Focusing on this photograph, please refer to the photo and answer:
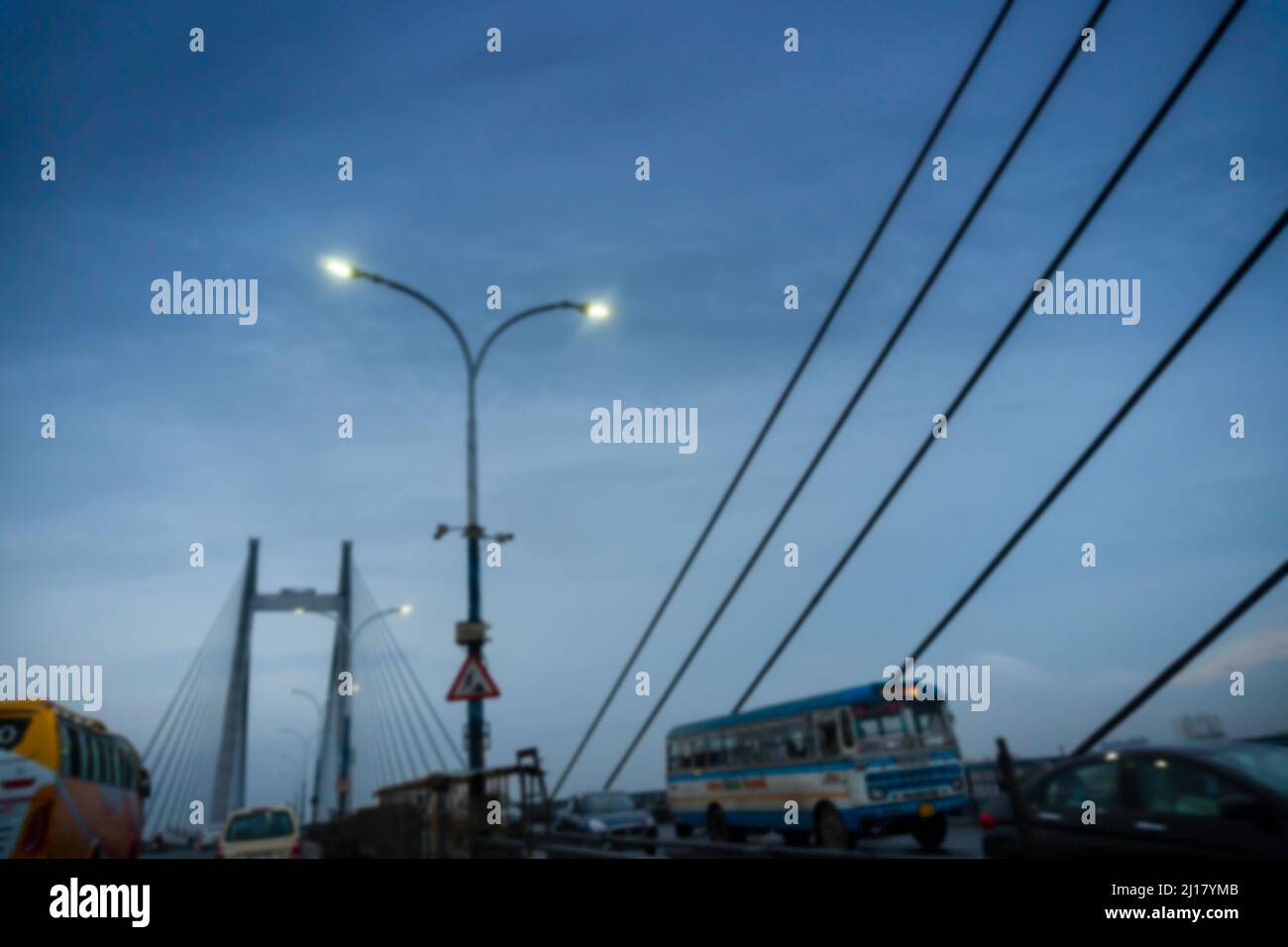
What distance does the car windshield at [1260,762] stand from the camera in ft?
16.0

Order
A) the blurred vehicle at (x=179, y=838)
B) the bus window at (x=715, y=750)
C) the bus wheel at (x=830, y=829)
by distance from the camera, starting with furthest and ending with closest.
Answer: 1. the blurred vehicle at (x=179, y=838)
2. the bus window at (x=715, y=750)
3. the bus wheel at (x=830, y=829)

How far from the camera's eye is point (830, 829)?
14.5m

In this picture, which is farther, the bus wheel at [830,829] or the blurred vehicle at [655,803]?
the blurred vehicle at [655,803]

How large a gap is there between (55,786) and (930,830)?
481 inches

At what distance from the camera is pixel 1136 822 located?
550 cm

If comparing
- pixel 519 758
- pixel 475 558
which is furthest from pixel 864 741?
pixel 475 558

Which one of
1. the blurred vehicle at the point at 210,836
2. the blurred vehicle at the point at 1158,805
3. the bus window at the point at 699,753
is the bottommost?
the blurred vehicle at the point at 210,836

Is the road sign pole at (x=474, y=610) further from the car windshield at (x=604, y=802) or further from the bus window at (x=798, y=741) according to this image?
the car windshield at (x=604, y=802)

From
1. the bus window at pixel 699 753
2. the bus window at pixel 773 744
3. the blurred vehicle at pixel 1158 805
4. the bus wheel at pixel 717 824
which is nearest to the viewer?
the blurred vehicle at pixel 1158 805

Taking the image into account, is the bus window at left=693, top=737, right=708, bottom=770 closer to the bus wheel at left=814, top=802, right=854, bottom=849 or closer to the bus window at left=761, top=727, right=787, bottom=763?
the bus window at left=761, top=727, right=787, bottom=763

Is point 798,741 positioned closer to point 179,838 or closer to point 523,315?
point 523,315

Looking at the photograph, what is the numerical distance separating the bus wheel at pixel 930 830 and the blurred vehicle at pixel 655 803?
14.7 metres

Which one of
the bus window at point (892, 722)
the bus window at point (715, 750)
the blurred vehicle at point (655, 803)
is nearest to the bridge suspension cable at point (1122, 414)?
the bus window at point (892, 722)
